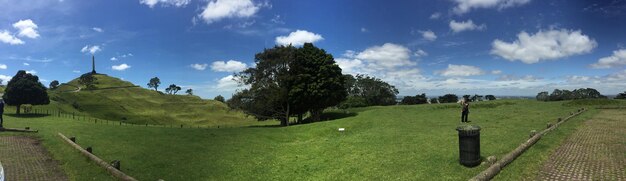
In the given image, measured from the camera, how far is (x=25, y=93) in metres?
62.4

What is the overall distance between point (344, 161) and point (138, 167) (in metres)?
9.76

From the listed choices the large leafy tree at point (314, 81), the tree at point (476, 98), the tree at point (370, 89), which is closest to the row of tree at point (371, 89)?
the tree at point (370, 89)

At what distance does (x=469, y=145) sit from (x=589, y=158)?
483 cm

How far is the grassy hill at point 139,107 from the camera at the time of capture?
99.5 meters

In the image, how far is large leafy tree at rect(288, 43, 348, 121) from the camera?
162ft

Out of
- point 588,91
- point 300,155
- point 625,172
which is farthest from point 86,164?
point 588,91

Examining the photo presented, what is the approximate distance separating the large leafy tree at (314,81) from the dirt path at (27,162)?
28281 millimetres

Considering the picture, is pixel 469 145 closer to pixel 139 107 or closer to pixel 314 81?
pixel 314 81

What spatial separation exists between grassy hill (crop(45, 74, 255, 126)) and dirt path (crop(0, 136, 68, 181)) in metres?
65.3

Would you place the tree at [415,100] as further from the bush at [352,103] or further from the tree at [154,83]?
the tree at [154,83]

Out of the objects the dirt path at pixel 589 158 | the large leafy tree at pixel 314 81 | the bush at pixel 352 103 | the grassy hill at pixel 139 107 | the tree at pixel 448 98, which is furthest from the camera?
the grassy hill at pixel 139 107

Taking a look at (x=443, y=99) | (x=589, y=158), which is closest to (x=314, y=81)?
(x=589, y=158)

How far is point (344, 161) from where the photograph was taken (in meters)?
18.7

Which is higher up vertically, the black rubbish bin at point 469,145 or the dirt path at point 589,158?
the black rubbish bin at point 469,145
